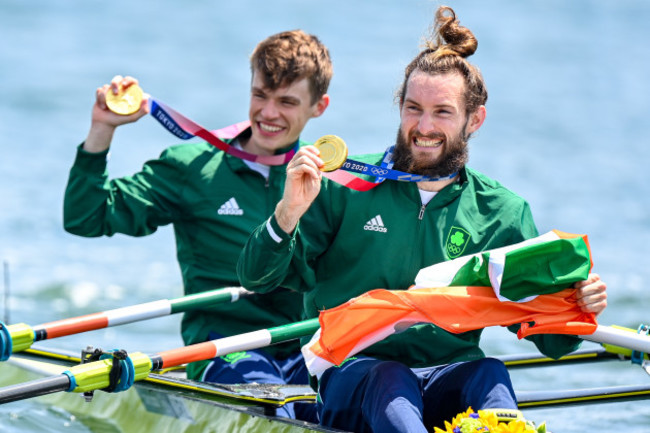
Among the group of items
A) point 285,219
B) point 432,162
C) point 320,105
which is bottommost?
point 285,219

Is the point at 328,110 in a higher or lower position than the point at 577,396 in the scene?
higher

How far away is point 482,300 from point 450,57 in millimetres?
850

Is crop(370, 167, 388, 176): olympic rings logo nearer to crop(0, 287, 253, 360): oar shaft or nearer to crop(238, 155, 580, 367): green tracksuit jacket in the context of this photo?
crop(238, 155, 580, 367): green tracksuit jacket

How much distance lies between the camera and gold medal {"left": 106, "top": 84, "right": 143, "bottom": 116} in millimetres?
4703

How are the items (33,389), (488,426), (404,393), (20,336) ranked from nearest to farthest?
(488,426)
(404,393)
(33,389)
(20,336)

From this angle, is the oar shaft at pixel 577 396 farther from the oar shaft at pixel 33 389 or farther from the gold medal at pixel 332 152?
the oar shaft at pixel 33 389

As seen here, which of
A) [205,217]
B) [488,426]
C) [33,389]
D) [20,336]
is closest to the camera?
[488,426]

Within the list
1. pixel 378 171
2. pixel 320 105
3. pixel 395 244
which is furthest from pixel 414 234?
pixel 320 105

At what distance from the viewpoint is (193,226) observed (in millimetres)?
4914

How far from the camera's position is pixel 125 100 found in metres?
4.77

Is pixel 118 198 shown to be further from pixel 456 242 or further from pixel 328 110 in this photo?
pixel 328 110

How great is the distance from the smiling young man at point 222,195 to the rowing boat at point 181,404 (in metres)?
0.35

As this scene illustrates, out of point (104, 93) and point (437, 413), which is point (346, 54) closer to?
point (104, 93)

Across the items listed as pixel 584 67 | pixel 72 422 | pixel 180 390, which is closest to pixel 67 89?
pixel 584 67
